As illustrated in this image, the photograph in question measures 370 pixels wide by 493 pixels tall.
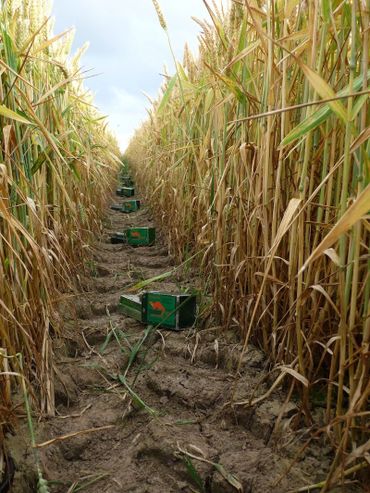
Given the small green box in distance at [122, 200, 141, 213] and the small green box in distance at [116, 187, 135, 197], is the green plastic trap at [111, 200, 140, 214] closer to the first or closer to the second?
the small green box in distance at [122, 200, 141, 213]

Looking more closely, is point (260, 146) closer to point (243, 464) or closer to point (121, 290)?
point (243, 464)

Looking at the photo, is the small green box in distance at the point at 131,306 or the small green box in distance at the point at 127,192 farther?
the small green box in distance at the point at 127,192

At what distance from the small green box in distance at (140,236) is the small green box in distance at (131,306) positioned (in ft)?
3.11

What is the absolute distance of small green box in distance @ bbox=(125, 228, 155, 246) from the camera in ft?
8.09

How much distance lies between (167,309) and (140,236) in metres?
1.17

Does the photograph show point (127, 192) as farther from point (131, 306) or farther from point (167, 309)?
point (167, 309)

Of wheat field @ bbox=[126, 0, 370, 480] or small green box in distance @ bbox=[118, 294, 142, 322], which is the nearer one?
wheat field @ bbox=[126, 0, 370, 480]

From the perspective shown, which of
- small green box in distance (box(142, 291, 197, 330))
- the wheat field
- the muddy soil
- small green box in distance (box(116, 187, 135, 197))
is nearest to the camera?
the wheat field

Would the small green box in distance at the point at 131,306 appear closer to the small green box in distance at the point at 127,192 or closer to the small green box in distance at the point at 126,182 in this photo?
the small green box in distance at the point at 127,192

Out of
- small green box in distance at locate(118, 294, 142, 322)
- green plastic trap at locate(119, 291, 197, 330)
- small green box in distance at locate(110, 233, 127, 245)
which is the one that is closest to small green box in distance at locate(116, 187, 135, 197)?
small green box in distance at locate(110, 233, 127, 245)

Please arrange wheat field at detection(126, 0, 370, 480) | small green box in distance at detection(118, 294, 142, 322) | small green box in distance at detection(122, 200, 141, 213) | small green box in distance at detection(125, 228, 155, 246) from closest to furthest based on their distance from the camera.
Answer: wheat field at detection(126, 0, 370, 480), small green box in distance at detection(118, 294, 142, 322), small green box in distance at detection(125, 228, 155, 246), small green box in distance at detection(122, 200, 141, 213)

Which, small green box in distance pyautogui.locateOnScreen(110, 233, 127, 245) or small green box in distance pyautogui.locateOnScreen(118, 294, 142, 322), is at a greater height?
small green box in distance pyautogui.locateOnScreen(110, 233, 127, 245)

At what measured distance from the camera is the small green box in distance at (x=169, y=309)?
4.37 feet

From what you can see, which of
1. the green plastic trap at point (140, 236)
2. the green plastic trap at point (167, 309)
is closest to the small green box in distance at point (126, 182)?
the green plastic trap at point (140, 236)
